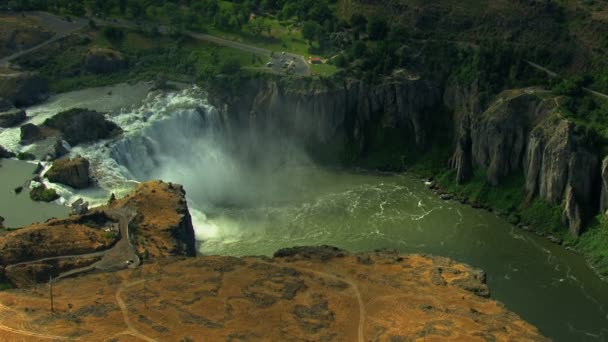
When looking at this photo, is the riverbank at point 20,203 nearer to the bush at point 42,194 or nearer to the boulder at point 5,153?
the bush at point 42,194

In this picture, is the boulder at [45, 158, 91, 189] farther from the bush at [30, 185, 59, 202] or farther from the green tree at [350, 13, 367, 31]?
the green tree at [350, 13, 367, 31]

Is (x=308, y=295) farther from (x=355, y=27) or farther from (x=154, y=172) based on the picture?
(x=355, y=27)

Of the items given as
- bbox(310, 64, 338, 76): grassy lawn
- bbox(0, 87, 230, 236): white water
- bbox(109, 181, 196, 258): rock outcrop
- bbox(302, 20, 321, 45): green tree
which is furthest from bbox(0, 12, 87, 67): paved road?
bbox(109, 181, 196, 258): rock outcrop

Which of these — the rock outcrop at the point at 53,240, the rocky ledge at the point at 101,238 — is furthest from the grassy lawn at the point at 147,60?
the rock outcrop at the point at 53,240

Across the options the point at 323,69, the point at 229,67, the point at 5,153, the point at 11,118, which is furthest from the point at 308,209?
the point at 11,118

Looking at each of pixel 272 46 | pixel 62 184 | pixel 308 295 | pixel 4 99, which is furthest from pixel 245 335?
pixel 272 46

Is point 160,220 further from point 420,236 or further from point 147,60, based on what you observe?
point 147,60
